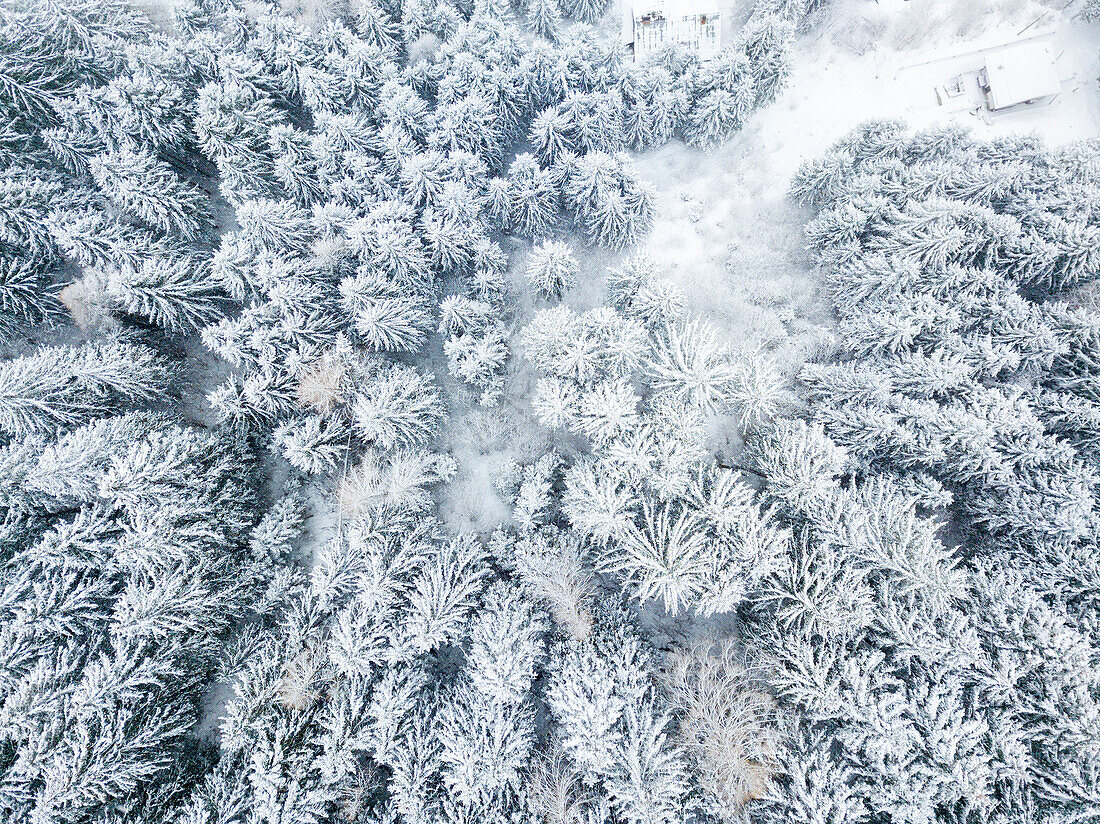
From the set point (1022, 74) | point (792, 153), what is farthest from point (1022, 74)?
point (792, 153)

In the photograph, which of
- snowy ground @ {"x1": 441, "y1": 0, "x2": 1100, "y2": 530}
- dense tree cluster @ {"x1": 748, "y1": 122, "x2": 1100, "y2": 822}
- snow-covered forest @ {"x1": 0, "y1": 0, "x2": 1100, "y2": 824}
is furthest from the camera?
snowy ground @ {"x1": 441, "y1": 0, "x2": 1100, "y2": 530}

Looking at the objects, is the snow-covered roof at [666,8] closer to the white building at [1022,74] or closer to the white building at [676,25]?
the white building at [676,25]

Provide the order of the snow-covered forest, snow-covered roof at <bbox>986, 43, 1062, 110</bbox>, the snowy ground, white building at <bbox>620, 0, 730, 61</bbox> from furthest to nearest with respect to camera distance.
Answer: white building at <bbox>620, 0, 730, 61</bbox> < the snowy ground < snow-covered roof at <bbox>986, 43, 1062, 110</bbox> < the snow-covered forest

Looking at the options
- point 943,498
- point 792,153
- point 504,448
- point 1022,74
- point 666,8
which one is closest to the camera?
point 943,498

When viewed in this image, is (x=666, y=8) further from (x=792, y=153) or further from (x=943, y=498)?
(x=943, y=498)

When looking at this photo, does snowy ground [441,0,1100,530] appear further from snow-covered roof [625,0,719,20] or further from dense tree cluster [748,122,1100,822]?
snow-covered roof [625,0,719,20]

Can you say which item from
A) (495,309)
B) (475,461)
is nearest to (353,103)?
(495,309)

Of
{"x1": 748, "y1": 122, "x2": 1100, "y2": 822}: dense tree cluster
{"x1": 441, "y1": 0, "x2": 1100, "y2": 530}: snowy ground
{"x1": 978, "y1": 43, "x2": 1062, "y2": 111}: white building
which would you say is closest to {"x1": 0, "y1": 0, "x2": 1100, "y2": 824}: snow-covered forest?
{"x1": 748, "y1": 122, "x2": 1100, "y2": 822}: dense tree cluster

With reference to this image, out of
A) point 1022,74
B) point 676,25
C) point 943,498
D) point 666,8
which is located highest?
point 666,8
